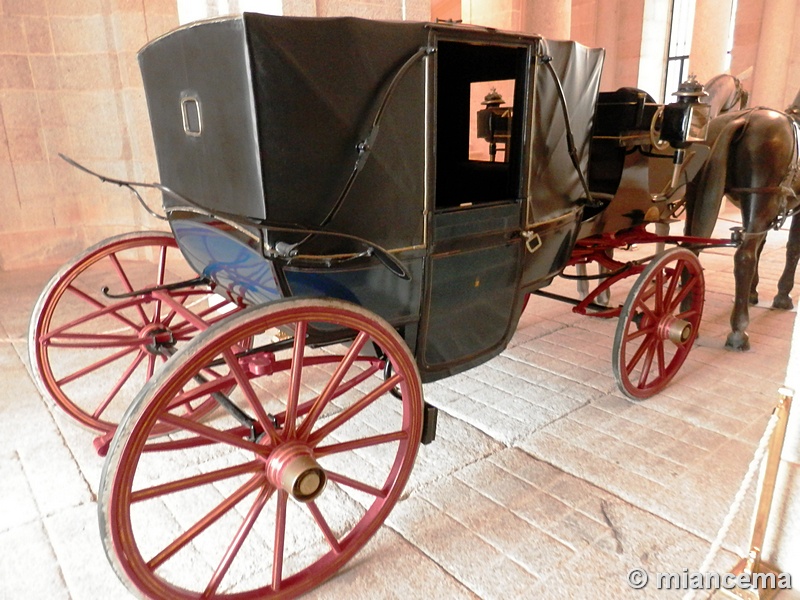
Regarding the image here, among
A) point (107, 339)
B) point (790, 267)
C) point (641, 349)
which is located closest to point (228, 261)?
Answer: point (107, 339)

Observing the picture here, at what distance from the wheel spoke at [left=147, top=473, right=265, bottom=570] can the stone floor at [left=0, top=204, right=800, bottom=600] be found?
45 cm

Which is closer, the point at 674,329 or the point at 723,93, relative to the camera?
the point at 674,329

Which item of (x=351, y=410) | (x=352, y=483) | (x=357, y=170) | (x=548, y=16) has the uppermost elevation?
(x=548, y=16)

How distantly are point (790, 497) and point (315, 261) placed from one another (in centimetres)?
166

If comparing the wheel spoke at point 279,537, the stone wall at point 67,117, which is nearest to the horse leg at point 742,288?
the wheel spoke at point 279,537

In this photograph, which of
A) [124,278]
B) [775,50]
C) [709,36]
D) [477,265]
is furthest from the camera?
→ [775,50]

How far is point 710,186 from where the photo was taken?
11.6 feet

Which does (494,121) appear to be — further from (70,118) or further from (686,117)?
(70,118)

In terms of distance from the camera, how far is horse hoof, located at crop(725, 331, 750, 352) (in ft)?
12.3

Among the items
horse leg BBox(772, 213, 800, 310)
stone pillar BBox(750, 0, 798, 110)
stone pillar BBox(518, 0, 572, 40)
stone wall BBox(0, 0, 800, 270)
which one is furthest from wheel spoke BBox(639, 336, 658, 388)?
stone pillar BBox(750, 0, 798, 110)

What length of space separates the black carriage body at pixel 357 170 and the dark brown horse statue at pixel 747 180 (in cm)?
141

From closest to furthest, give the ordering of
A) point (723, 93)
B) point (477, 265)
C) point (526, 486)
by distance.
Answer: point (477, 265), point (526, 486), point (723, 93)

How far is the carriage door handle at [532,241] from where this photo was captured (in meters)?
2.34

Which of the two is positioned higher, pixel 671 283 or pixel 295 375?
pixel 295 375
